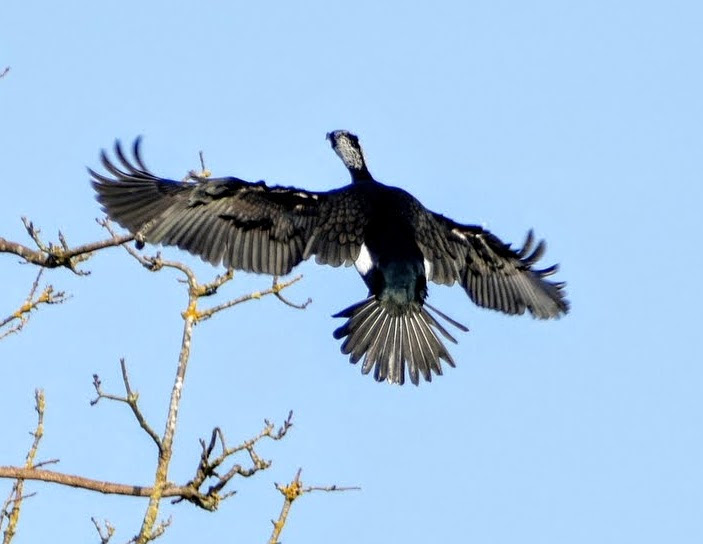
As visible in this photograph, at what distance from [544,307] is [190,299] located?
188 inches

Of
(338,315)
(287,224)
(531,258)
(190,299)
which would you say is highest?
(531,258)

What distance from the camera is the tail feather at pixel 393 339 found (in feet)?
25.7

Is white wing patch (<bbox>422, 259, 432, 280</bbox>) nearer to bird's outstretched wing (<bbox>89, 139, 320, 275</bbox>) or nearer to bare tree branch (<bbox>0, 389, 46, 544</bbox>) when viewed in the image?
bird's outstretched wing (<bbox>89, 139, 320, 275</bbox>)

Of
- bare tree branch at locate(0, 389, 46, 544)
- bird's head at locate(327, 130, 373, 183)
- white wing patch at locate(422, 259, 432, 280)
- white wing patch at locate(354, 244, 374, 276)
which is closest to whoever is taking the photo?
bare tree branch at locate(0, 389, 46, 544)

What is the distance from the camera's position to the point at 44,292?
5.93m

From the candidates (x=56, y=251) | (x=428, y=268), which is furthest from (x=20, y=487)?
(x=428, y=268)

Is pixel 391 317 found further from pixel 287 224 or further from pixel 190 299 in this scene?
pixel 190 299

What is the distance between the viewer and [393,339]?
7941 millimetres

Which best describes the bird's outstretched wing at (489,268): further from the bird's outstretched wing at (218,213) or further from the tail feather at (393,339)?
the bird's outstretched wing at (218,213)

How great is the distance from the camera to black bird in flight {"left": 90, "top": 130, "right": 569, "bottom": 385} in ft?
26.1

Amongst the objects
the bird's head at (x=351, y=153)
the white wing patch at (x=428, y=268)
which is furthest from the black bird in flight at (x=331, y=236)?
the bird's head at (x=351, y=153)

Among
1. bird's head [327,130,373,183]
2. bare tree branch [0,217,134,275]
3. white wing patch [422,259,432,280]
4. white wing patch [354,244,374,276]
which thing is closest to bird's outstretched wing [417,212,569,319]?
white wing patch [422,259,432,280]

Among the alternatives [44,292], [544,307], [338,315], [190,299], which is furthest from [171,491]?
[544,307]

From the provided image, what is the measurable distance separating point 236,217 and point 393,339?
51.1 inches
